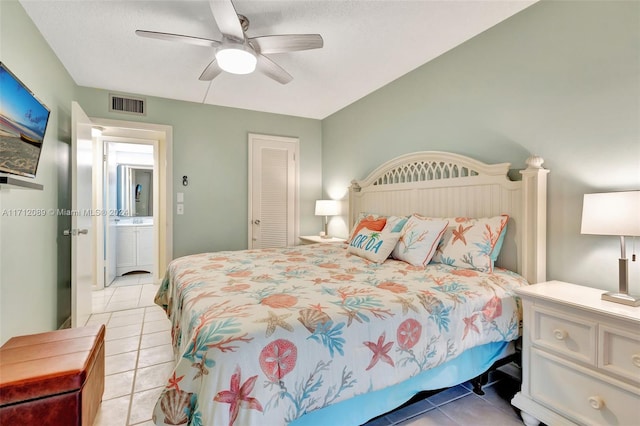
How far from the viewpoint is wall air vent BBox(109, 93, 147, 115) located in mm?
3705

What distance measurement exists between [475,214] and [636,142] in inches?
39.8

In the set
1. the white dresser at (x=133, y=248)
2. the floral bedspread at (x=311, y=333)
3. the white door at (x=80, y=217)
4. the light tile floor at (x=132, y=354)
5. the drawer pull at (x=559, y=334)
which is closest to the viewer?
the floral bedspread at (x=311, y=333)

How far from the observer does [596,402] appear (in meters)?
1.45

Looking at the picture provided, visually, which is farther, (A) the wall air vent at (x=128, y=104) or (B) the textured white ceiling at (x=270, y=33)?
(A) the wall air vent at (x=128, y=104)

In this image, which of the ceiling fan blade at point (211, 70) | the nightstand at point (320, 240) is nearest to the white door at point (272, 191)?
the nightstand at point (320, 240)

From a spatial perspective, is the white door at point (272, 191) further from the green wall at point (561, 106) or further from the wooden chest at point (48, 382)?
the wooden chest at point (48, 382)

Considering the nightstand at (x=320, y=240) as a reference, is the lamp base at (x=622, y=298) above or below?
below

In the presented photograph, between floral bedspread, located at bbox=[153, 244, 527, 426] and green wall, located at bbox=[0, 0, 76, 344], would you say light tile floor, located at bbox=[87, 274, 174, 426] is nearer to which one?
green wall, located at bbox=[0, 0, 76, 344]

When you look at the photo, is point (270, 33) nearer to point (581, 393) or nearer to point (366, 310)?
point (366, 310)

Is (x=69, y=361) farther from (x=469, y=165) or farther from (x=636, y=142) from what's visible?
(x=636, y=142)

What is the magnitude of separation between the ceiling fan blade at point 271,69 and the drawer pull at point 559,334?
8.43ft

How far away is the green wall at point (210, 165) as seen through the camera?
4.07m

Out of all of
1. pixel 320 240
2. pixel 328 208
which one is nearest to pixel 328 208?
pixel 328 208

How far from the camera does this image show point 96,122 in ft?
11.9
